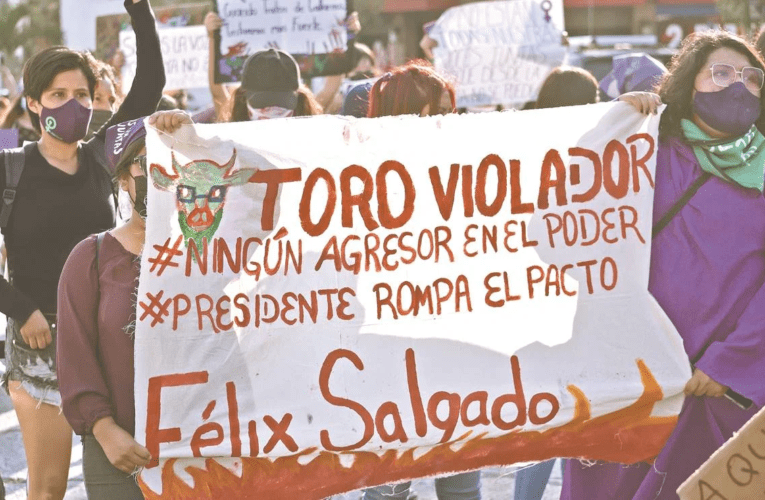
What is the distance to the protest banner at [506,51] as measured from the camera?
9406mm

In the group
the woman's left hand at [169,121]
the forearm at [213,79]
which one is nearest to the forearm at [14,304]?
the woman's left hand at [169,121]

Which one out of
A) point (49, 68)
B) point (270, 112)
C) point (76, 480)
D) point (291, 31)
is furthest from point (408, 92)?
point (291, 31)

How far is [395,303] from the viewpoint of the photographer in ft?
11.0

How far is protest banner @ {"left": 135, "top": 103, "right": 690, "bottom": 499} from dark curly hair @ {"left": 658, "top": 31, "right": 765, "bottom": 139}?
106 mm

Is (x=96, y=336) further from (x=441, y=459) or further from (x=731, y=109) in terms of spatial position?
(x=731, y=109)

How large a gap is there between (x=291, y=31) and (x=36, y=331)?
4623 millimetres

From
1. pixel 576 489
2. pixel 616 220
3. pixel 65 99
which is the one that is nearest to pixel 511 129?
pixel 616 220

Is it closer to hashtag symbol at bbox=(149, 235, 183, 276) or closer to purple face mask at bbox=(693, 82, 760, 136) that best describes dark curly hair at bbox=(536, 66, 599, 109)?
purple face mask at bbox=(693, 82, 760, 136)

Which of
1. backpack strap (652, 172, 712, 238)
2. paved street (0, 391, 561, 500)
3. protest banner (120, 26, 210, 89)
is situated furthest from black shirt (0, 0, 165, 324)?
protest banner (120, 26, 210, 89)

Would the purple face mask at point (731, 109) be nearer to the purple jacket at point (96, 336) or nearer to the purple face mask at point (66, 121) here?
the purple jacket at point (96, 336)

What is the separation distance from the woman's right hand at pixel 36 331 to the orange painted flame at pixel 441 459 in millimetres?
869

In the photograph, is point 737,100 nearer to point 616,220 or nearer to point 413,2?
point 616,220

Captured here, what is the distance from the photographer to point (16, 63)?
24.4 meters

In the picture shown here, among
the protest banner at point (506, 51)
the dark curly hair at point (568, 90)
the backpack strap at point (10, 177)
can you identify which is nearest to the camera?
the backpack strap at point (10, 177)
